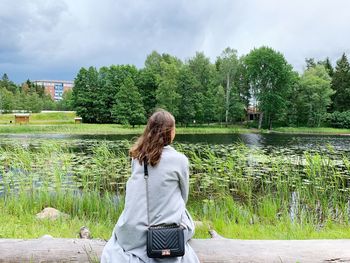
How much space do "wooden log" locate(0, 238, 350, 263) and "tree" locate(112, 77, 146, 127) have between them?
3978 centimetres

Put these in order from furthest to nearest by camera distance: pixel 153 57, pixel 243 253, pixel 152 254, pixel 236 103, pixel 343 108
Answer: pixel 153 57 < pixel 343 108 < pixel 236 103 < pixel 243 253 < pixel 152 254

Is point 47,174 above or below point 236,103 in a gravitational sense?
below

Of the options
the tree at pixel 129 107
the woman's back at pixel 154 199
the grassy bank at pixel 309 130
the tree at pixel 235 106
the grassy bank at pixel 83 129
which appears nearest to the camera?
the woman's back at pixel 154 199

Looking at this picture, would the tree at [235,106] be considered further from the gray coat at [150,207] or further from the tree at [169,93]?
the gray coat at [150,207]

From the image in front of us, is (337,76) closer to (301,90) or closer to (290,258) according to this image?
(301,90)

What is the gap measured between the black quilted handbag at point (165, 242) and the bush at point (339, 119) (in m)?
52.2

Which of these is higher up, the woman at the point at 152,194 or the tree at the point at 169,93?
the tree at the point at 169,93

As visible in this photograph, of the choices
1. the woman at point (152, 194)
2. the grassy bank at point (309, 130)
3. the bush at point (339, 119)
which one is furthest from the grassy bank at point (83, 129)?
the woman at point (152, 194)

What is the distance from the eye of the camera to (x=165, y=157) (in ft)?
8.02

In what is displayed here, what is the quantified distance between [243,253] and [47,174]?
659 centimetres

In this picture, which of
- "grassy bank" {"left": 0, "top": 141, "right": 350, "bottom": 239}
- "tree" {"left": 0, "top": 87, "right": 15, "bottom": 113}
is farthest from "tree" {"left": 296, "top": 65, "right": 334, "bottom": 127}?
"tree" {"left": 0, "top": 87, "right": 15, "bottom": 113}

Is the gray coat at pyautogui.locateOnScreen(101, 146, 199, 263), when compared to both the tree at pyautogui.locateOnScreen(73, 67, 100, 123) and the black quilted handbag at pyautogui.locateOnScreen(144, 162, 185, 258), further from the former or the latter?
the tree at pyautogui.locateOnScreen(73, 67, 100, 123)

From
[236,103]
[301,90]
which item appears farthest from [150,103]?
[301,90]

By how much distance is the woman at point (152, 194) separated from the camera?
2.41m
